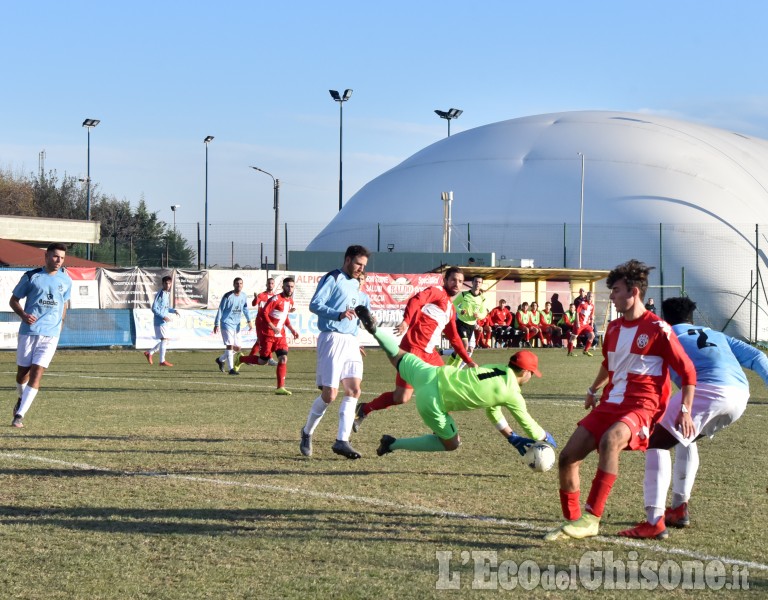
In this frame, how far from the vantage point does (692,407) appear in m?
7.20

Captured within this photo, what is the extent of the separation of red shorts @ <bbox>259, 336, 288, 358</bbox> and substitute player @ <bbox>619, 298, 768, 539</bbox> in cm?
1140

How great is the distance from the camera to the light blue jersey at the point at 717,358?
7262 millimetres

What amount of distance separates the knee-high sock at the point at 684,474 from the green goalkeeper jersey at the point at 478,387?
1.49 m

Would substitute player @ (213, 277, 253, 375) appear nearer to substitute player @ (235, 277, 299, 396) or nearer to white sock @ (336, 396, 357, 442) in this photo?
substitute player @ (235, 277, 299, 396)

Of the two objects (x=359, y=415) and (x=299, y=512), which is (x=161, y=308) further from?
(x=299, y=512)

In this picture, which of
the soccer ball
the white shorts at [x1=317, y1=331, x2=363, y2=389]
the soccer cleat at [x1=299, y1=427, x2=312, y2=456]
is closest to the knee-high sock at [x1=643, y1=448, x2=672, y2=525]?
the soccer ball

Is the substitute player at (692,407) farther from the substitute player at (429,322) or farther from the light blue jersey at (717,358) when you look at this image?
the substitute player at (429,322)

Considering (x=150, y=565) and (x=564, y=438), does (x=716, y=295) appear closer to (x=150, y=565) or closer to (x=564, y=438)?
(x=564, y=438)

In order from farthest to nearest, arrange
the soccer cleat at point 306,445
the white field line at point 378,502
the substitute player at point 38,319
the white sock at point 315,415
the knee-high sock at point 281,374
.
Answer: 1. the knee-high sock at point 281,374
2. the substitute player at point 38,319
3. the white sock at point 315,415
4. the soccer cleat at point 306,445
5. the white field line at point 378,502

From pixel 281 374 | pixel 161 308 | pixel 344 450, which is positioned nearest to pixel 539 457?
pixel 344 450

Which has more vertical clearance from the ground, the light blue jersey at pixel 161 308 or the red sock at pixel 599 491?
the light blue jersey at pixel 161 308

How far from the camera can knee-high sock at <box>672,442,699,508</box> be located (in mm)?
7109

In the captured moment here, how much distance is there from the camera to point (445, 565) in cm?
595

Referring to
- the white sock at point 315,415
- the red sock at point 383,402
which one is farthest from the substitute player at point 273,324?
the white sock at point 315,415
